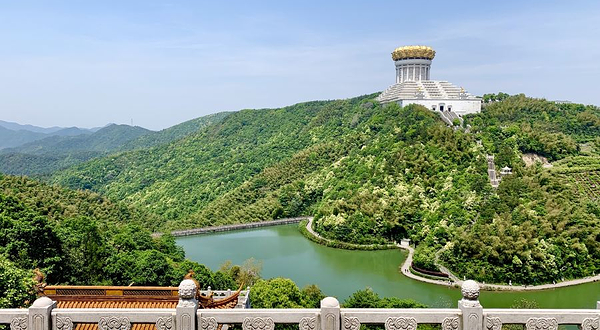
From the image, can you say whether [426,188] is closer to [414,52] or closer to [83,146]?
[414,52]

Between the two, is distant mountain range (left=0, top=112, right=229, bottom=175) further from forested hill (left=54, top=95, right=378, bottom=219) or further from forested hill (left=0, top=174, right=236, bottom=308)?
forested hill (left=0, top=174, right=236, bottom=308)

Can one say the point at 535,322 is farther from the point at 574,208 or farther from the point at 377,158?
the point at 377,158

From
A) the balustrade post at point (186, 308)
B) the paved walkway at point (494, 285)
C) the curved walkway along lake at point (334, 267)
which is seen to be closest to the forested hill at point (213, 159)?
the curved walkway along lake at point (334, 267)

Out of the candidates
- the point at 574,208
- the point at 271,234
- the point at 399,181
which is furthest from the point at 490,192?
the point at 271,234

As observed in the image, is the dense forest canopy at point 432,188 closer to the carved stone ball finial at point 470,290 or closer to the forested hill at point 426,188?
the forested hill at point 426,188

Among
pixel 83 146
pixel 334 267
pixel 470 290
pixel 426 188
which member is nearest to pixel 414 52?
pixel 426 188

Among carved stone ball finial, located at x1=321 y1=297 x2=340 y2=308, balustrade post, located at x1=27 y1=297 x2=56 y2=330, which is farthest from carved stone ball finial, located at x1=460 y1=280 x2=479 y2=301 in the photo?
balustrade post, located at x1=27 y1=297 x2=56 y2=330
